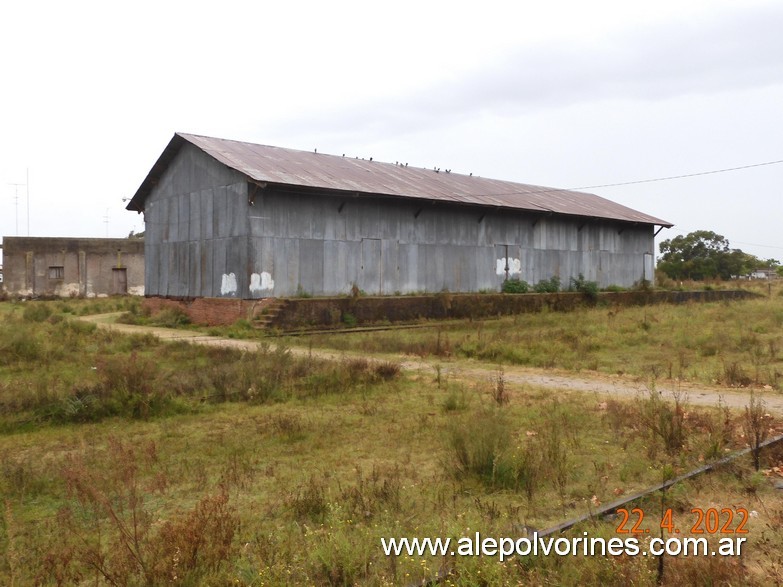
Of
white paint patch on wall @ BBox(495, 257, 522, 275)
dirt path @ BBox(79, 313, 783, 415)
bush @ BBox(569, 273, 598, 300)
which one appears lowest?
dirt path @ BBox(79, 313, 783, 415)

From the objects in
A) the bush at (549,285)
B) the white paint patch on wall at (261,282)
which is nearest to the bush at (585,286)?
the bush at (549,285)

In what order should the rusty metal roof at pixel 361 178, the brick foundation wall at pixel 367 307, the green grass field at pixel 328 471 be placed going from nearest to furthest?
the green grass field at pixel 328 471, the brick foundation wall at pixel 367 307, the rusty metal roof at pixel 361 178

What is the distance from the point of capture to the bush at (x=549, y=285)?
96.1ft

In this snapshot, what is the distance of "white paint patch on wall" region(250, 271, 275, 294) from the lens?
2089cm

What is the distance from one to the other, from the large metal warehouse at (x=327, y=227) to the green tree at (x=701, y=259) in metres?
35.8

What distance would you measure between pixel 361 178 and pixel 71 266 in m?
22.8

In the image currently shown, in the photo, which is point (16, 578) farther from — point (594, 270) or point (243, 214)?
point (594, 270)

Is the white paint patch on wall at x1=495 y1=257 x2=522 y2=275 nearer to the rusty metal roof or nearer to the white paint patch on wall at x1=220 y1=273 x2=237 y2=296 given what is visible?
the rusty metal roof

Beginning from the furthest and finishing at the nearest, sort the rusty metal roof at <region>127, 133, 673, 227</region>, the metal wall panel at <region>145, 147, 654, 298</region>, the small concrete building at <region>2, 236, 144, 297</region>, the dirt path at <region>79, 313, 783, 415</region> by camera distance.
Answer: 1. the small concrete building at <region>2, 236, 144, 297</region>
2. the rusty metal roof at <region>127, 133, 673, 227</region>
3. the metal wall panel at <region>145, 147, 654, 298</region>
4. the dirt path at <region>79, 313, 783, 415</region>

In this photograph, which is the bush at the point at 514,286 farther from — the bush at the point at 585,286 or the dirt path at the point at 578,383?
the dirt path at the point at 578,383

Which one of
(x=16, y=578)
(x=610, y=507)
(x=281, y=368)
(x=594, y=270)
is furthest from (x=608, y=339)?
(x=594, y=270)

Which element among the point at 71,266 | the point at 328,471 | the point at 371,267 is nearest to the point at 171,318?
the point at 371,267

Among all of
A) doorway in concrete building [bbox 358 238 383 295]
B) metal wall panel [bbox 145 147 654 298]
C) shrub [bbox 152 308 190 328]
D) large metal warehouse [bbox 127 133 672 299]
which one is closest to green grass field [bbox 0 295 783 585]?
metal wall panel [bbox 145 147 654 298]

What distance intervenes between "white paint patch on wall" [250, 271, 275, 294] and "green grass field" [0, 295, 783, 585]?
28.8ft
